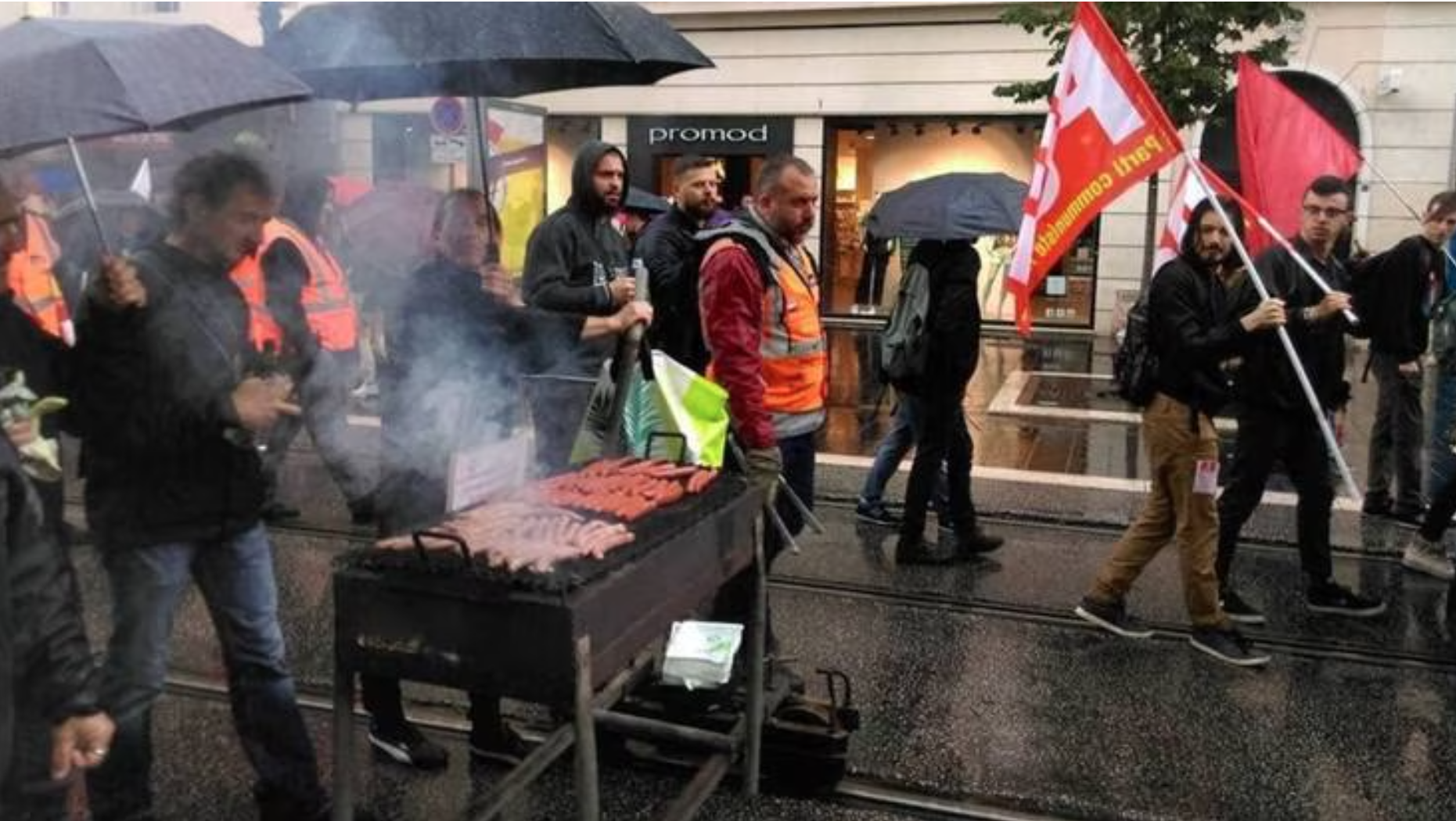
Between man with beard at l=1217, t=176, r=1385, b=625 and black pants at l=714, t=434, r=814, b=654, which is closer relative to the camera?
black pants at l=714, t=434, r=814, b=654

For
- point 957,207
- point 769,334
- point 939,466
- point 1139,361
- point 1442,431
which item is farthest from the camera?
point 957,207

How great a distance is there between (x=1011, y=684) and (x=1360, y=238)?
14.4m

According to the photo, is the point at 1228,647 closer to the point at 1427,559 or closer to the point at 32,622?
the point at 1427,559

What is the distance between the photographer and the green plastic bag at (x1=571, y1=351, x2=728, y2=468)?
397 centimetres

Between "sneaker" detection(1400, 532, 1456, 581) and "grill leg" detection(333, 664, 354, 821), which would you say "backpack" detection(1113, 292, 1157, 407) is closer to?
"sneaker" detection(1400, 532, 1456, 581)

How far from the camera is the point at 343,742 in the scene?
2.85 m

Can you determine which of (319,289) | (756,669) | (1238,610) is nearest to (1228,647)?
(1238,610)

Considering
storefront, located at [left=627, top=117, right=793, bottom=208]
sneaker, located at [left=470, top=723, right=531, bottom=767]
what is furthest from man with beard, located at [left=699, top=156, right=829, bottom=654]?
storefront, located at [left=627, top=117, right=793, bottom=208]

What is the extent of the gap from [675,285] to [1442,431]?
423 cm

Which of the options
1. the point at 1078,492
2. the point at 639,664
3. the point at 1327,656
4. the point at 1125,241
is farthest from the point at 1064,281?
the point at 639,664

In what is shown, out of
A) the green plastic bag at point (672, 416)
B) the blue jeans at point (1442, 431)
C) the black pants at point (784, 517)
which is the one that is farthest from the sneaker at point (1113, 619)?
the green plastic bag at point (672, 416)

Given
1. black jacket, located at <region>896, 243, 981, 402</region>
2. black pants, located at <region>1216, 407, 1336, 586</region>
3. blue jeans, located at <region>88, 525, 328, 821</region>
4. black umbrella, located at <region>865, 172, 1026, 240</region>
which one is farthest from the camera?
black umbrella, located at <region>865, 172, 1026, 240</region>

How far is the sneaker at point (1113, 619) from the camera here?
5.15m

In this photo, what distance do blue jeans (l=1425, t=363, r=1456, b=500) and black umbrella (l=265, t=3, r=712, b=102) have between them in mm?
4253
